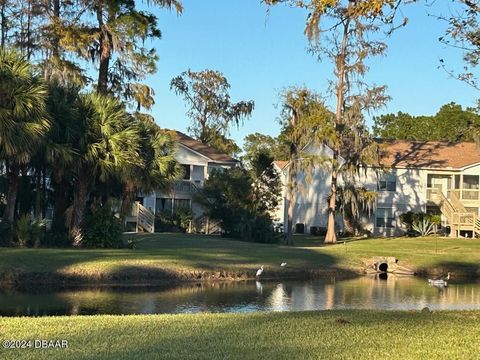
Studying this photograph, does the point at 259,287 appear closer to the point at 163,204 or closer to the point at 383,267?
the point at 383,267


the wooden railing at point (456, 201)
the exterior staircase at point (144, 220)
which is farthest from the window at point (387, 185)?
the exterior staircase at point (144, 220)

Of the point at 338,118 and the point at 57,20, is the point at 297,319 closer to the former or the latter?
the point at 57,20

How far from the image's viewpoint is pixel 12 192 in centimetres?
2536

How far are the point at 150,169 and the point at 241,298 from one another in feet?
33.2

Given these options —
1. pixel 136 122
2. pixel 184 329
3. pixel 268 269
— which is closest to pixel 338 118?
pixel 136 122

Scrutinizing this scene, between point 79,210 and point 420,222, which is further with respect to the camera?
point 420,222

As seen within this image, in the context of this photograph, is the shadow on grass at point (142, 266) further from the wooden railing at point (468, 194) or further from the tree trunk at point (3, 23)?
the wooden railing at point (468, 194)

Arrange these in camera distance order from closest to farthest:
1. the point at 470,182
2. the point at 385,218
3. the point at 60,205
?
the point at 60,205, the point at 385,218, the point at 470,182

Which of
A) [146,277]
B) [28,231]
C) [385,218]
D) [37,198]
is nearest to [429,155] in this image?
[385,218]

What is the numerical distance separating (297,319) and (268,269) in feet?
42.1

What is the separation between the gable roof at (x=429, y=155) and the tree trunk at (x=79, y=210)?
28351 millimetres

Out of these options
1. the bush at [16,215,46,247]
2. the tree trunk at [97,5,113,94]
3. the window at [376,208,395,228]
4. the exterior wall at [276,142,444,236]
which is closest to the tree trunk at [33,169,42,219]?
the bush at [16,215,46,247]

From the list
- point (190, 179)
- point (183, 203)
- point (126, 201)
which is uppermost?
point (190, 179)

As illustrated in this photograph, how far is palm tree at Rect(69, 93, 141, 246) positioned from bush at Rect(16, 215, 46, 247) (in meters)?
1.62
